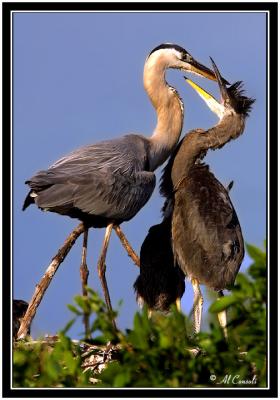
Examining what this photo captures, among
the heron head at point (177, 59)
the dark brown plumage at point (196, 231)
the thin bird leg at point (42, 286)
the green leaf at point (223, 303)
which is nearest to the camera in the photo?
the green leaf at point (223, 303)

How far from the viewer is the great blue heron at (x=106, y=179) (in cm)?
817

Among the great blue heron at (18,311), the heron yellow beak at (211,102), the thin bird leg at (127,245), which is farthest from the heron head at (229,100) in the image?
the great blue heron at (18,311)

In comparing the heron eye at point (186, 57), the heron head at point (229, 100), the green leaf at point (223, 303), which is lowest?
the green leaf at point (223, 303)

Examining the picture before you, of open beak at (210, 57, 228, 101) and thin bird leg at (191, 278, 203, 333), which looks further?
open beak at (210, 57, 228, 101)

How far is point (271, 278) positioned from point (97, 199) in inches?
167

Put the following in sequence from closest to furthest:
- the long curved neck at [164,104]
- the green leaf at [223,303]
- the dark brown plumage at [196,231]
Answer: the green leaf at [223,303] → the dark brown plumage at [196,231] → the long curved neck at [164,104]

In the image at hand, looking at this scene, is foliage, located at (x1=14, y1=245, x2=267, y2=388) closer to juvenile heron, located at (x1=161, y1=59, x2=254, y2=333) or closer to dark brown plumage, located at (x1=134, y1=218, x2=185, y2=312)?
juvenile heron, located at (x1=161, y1=59, x2=254, y2=333)

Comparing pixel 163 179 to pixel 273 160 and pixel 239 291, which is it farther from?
pixel 239 291

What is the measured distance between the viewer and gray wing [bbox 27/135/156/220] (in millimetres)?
8109

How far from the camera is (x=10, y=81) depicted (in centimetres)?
595

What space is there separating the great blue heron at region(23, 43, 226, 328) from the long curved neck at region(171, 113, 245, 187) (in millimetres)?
309

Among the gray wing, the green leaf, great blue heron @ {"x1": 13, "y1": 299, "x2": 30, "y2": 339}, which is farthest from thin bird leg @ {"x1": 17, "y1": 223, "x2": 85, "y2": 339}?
A: the green leaf

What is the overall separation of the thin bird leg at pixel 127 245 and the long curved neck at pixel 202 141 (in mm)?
719

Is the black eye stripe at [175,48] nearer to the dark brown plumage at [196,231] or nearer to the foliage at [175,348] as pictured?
the dark brown plumage at [196,231]
